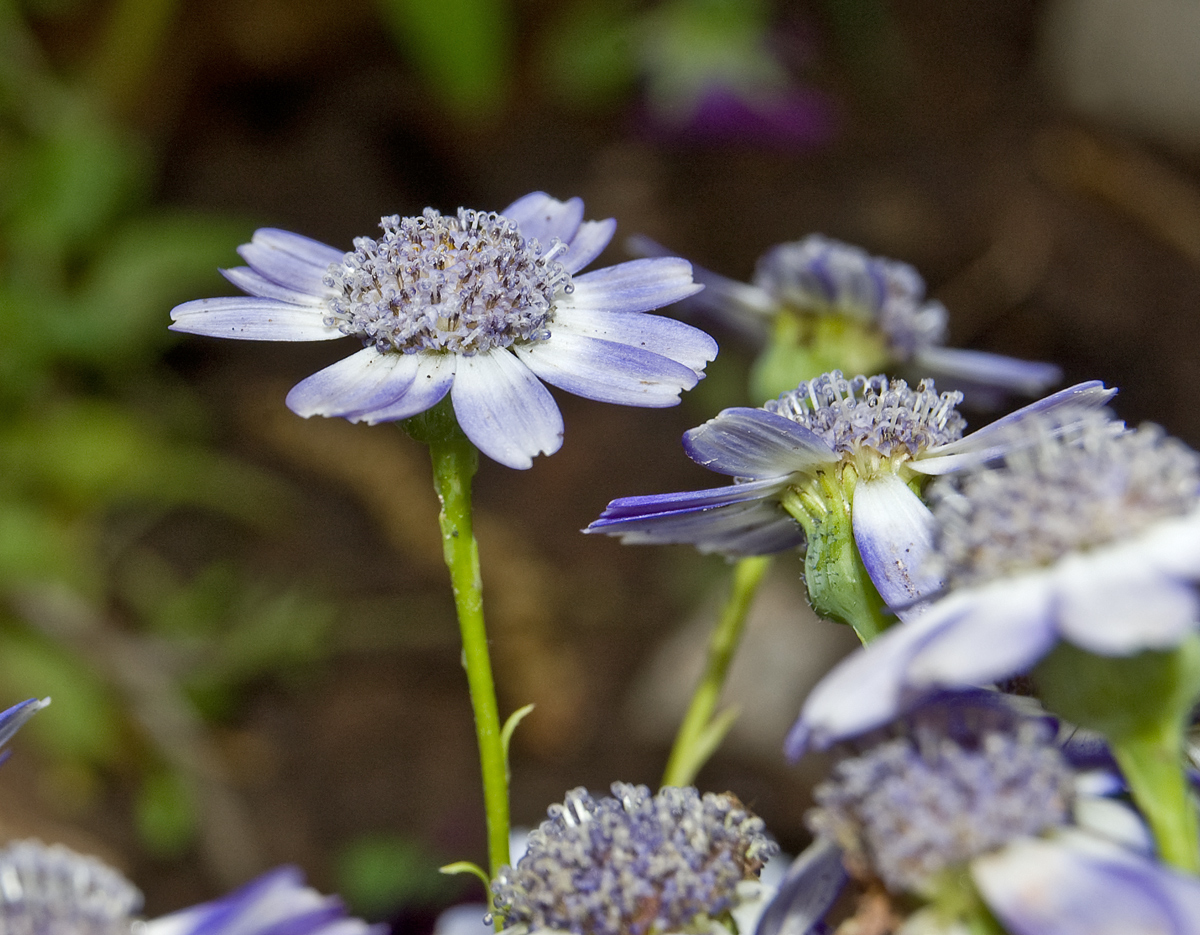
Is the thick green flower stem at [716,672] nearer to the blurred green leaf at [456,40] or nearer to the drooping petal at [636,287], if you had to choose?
the drooping petal at [636,287]

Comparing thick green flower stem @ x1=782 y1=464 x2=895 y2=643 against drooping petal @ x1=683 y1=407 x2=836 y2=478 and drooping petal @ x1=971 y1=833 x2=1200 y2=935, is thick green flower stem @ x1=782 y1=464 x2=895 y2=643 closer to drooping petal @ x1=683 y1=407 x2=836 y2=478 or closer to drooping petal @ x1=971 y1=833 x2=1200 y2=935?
drooping petal @ x1=683 y1=407 x2=836 y2=478

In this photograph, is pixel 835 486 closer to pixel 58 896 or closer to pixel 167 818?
pixel 58 896

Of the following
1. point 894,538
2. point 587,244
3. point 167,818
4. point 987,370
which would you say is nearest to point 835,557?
point 894,538

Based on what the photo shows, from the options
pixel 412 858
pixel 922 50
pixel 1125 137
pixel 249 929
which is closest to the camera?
pixel 249 929

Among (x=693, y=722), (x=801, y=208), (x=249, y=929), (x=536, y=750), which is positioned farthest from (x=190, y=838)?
(x=801, y=208)

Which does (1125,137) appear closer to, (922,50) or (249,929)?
(922,50)

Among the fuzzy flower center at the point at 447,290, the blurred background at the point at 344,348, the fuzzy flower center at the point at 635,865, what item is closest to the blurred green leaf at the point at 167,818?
the blurred background at the point at 344,348
